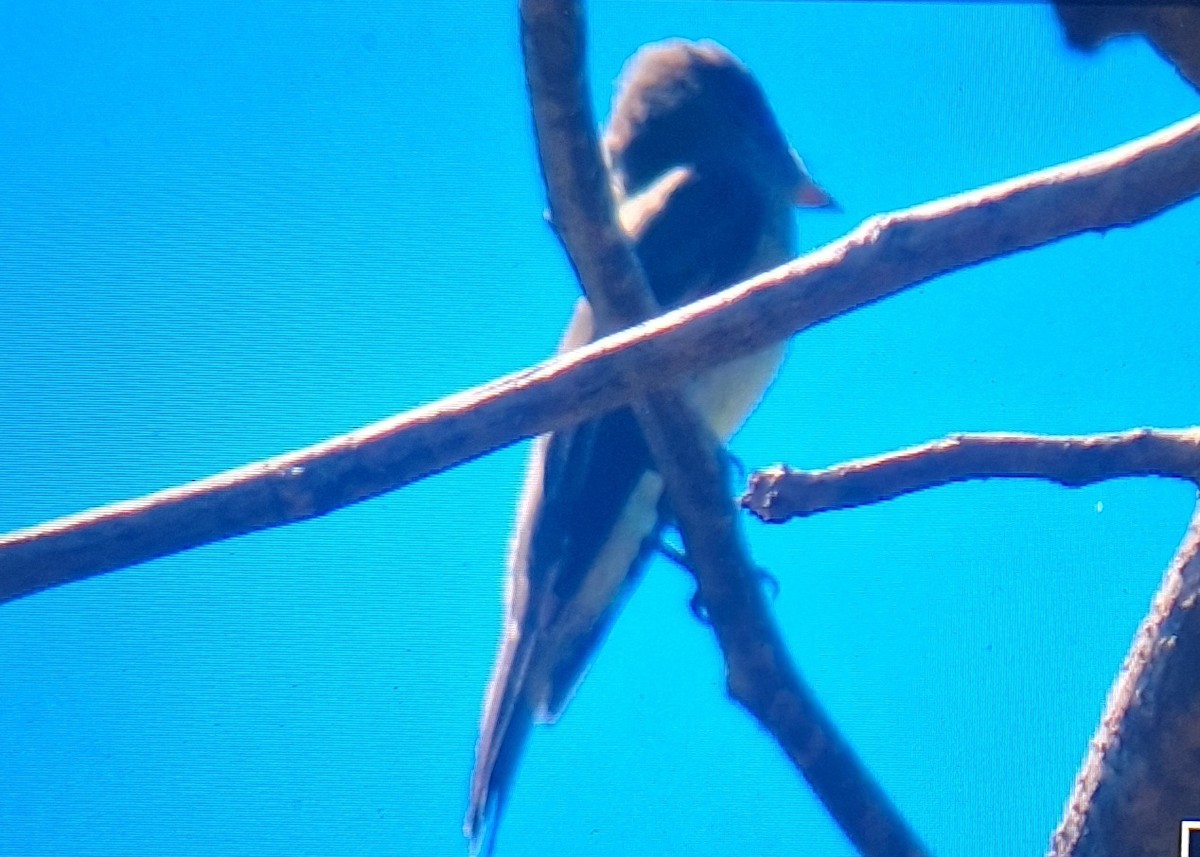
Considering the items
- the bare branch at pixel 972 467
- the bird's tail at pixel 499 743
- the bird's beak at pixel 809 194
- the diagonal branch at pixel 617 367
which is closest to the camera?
the diagonal branch at pixel 617 367

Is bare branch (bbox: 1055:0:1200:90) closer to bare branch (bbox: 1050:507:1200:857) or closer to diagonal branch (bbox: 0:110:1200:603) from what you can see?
diagonal branch (bbox: 0:110:1200:603)

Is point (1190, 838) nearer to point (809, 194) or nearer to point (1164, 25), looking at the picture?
point (1164, 25)

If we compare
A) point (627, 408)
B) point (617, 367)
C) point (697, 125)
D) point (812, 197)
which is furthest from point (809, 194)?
point (617, 367)

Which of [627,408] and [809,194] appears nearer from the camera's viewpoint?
[627,408]

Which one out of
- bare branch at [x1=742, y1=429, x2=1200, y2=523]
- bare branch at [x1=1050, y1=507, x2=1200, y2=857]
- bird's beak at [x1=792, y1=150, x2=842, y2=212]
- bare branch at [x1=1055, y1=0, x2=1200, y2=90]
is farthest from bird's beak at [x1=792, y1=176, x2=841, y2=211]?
bare branch at [x1=1050, y1=507, x2=1200, y2=857]

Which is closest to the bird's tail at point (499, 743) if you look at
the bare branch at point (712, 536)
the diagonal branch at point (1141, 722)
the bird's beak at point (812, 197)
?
the bare branch at point (712, 536)

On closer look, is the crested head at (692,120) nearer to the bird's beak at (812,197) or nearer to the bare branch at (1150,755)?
the bird's beak at (812,197)

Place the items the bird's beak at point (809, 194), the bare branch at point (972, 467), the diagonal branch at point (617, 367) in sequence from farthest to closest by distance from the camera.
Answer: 1. the bird's beak at point (809, 194)
2. the bare branch at point (972, 467)
3. the diagonal branch at point (617, 367)
